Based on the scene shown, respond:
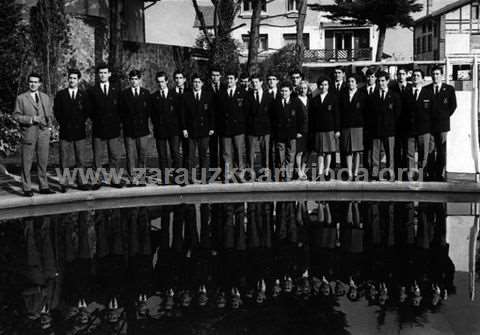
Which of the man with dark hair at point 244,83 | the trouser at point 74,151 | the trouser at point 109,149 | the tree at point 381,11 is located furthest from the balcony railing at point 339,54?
the trouser at point 74,151

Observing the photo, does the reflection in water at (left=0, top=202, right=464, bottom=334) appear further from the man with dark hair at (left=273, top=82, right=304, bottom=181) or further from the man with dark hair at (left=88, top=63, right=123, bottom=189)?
the man with dark hair at (left=273, top=82, right=304, bottom=181)

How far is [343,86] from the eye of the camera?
12695 millimetres

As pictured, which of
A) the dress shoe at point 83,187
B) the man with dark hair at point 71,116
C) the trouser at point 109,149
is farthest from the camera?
the trouser at point 109,149

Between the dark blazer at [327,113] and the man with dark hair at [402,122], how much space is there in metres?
1.12

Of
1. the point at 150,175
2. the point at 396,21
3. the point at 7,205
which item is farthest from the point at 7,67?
the point at 396,21

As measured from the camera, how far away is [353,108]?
12.5m

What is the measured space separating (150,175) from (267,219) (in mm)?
4146

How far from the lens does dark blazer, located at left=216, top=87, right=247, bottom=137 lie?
12.4 meters

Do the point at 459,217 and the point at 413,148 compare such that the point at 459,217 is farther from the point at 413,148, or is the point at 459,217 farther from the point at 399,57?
the point at 399,57

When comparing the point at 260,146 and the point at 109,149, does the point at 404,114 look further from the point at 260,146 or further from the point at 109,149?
the point at 109,149

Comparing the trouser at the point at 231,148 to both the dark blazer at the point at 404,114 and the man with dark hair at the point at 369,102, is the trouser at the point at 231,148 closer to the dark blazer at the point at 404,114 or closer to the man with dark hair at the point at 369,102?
the man with dark hair at the point at 369,102

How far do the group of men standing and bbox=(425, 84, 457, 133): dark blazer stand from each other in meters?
0.02

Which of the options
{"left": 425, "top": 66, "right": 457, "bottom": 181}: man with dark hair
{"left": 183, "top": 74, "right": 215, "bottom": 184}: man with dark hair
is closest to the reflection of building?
{"left": 425, "top": 66, "right": 457, "bottom": 181}: man with dark hair

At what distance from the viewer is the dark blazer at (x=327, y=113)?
40.9ft
